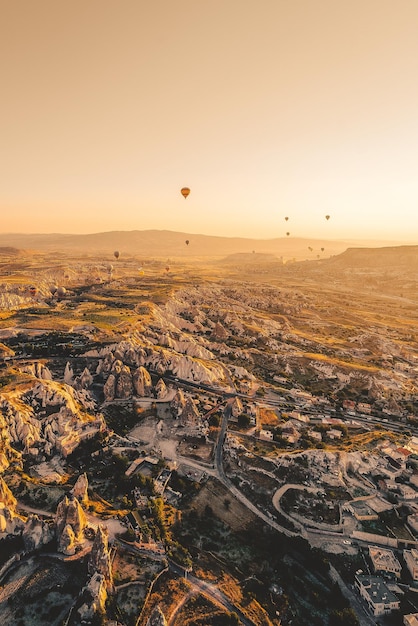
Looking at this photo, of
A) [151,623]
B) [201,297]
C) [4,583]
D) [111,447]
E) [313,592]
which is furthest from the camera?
[201,297]

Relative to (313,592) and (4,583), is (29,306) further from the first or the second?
(313,592)

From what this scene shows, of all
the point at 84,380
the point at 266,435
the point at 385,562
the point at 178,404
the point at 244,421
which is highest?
the point at 84,380

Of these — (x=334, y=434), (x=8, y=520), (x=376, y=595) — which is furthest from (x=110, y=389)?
(x=376, y=595)

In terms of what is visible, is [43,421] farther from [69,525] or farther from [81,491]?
[69,525]

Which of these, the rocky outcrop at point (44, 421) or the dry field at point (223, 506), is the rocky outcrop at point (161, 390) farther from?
the dry field at point (223, 506)

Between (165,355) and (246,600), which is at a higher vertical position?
(165,355)

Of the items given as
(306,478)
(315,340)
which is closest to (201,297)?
(315,340)
